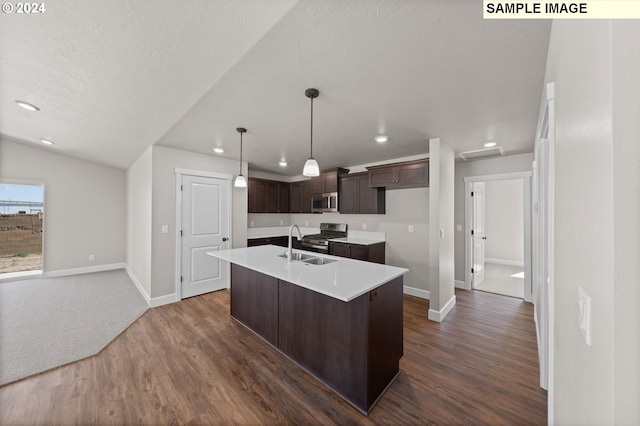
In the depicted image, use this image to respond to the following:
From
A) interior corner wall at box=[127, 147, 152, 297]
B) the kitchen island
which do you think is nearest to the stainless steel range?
the kitchen island

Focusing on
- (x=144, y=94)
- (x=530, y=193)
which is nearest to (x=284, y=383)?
(x=144, y=94)

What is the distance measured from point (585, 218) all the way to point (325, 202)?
4.54m

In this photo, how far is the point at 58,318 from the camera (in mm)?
3252

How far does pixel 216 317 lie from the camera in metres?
3.33

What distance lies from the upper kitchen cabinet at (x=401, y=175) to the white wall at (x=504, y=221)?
12.9ft

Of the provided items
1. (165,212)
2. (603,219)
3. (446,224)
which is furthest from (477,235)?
(165,212)

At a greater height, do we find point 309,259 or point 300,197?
point 300,197

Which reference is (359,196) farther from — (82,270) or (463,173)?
(82,270)

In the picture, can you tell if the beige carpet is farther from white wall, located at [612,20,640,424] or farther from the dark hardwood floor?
white wall, located at [612,20,640,424]

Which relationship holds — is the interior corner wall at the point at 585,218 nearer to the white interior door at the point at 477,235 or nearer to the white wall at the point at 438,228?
the white wall at the point at 438,228

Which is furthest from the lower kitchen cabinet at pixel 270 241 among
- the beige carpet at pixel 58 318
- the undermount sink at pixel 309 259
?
the undermount sink at pixel 309 259

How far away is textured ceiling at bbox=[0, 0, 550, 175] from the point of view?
52.3 inches

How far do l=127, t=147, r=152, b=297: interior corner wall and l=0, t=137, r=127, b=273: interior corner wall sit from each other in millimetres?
836

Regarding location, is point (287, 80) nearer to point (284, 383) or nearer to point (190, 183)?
point (284, 383)
